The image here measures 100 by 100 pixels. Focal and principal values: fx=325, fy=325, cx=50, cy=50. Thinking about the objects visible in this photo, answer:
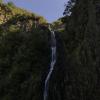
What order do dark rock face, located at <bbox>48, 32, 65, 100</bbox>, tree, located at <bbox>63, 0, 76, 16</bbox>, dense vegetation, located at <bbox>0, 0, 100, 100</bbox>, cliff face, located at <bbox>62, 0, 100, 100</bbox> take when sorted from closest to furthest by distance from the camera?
cliff face, located at <bbox>62, 0, 100, 100</bbox>
dense vegetation, located at <bbox>0, 0, 100, 100</bbox>
dark rock face, located at <bbox>48, 32, 65, 100</bbox>
tree, located at <bbox>63, 0, 76, 16</bbox>

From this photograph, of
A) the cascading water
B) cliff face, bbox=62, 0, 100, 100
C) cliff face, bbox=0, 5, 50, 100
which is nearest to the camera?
cliff face, bbox=62, 0, 100, 100

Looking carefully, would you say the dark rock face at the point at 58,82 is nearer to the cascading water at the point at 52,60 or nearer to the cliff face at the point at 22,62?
the cascading water at the point at 52,60

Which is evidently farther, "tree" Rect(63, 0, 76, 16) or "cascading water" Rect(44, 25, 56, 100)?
"tree" Rect(63, 0, 76, 16)

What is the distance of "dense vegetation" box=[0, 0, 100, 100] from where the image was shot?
65.0 ft

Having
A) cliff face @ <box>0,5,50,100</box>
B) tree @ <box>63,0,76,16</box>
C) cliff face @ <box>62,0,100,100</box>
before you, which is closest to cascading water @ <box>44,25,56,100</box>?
cliff face @ <box>0,5,50,100</box>

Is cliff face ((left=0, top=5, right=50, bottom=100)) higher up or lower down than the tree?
lower down

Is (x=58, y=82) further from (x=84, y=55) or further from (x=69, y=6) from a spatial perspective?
(x=69, y=6)

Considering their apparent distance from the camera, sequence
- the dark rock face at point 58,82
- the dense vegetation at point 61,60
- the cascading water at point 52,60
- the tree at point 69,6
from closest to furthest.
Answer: the dense vegetation at point 61,60 < the dark rock face at point 58,82 < the cascading water at point 52,60 < the tree at point 69,6

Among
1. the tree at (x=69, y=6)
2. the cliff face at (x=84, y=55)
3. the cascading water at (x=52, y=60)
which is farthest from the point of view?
the tree at (x=69, y=6)

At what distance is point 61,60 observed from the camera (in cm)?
2392

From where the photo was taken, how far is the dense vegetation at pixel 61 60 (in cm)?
1981

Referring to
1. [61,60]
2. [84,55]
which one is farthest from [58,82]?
[84,55]

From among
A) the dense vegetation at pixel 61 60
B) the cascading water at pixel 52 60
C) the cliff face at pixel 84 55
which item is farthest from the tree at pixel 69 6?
the cliff face at pixel 84 55

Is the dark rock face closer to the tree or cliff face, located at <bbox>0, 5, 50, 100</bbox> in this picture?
cliff face, located at <bbox>0, 5, 50, 100</bbox>
